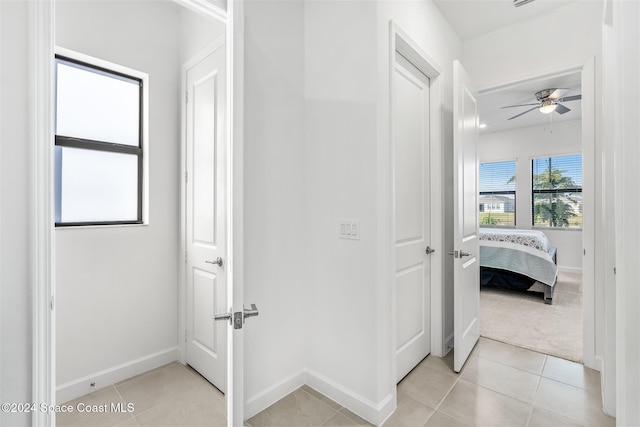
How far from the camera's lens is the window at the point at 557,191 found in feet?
18.5

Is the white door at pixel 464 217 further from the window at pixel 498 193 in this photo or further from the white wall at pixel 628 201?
the window at pixel 498 193

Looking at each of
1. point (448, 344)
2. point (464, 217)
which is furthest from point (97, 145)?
point (448, 344)

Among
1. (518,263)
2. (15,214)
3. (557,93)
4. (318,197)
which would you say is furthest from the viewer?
(518,263)

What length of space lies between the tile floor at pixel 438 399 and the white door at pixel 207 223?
0.11m

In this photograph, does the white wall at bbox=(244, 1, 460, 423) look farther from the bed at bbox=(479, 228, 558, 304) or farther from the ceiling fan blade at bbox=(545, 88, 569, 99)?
the bed at bbox=(479, 228, 558, 304)

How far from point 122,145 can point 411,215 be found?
185 cm

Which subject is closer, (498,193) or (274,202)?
(274,202)

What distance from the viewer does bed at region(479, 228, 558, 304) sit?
388cm

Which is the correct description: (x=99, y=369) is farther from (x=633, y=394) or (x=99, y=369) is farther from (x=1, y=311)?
(x=633, y=394)

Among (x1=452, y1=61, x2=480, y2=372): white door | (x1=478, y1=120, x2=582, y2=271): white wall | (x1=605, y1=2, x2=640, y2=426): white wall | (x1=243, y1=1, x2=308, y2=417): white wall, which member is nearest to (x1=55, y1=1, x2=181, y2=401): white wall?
(x1=243, y1=1, x2=308, y2=417): white wall

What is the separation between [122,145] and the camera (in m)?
1.05

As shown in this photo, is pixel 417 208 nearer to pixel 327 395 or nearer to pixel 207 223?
pixel 327 395

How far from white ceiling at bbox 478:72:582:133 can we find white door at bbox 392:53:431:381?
1896mm

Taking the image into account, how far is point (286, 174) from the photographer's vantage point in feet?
6.44
